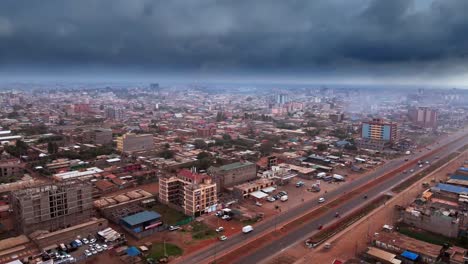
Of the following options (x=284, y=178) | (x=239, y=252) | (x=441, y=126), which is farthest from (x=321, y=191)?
(x=441, y=126)

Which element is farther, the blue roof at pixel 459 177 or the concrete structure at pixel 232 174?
the blue roof at pixel 459 177

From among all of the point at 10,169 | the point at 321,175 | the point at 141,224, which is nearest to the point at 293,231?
the point at 141,224

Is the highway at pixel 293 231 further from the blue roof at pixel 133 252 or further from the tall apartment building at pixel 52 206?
the tall apartment building at pixel 52 206

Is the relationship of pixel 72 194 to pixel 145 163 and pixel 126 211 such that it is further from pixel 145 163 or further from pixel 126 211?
pixel 145 163

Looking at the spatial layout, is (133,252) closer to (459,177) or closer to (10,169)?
(10,169)

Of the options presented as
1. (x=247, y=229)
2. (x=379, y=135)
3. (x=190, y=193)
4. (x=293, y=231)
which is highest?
(x=379, y=135)

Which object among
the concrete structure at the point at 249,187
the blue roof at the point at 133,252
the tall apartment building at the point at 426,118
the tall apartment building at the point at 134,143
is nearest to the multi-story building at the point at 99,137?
the tall apartment building at the point at 134,143
